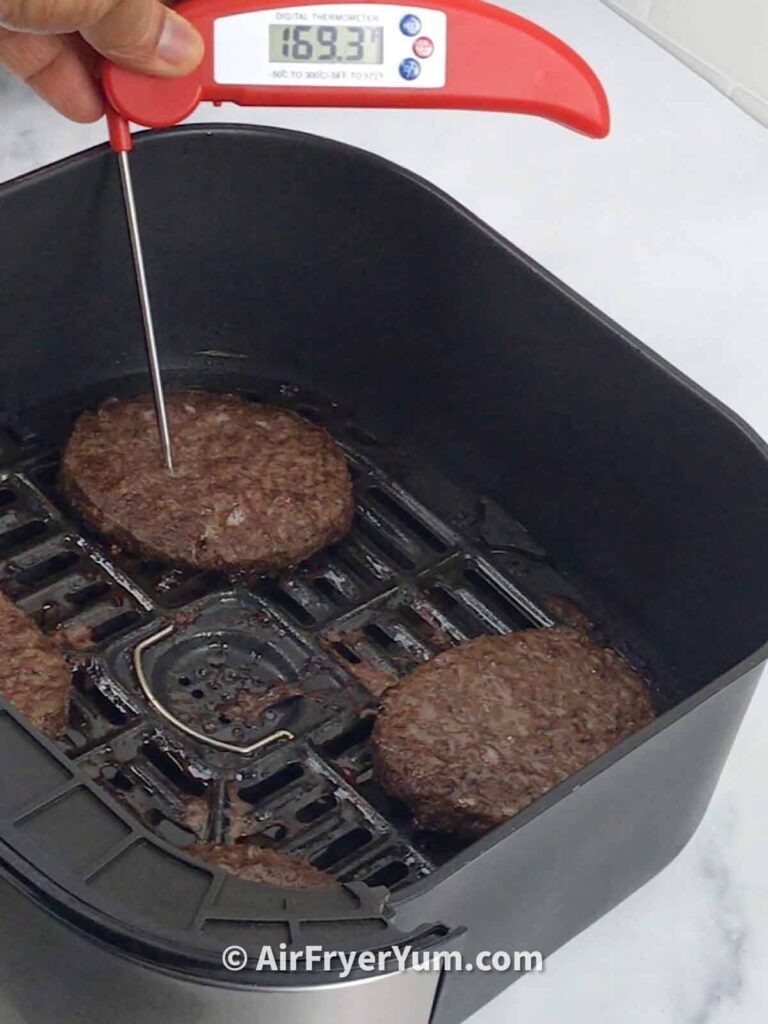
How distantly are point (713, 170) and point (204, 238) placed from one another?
0.48 metres

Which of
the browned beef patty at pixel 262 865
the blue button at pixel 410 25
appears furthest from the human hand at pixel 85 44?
the browned beef patty at pixel 262 865

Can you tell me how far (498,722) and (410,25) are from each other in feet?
1.39

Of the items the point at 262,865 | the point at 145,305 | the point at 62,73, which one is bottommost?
the point at 262,865

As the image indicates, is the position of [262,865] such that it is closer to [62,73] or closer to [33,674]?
[33,674]

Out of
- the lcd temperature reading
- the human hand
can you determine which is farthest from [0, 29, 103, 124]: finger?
the lcd temperature reading

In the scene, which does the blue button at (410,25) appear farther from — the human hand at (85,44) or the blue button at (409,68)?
the human hand at (85,44)

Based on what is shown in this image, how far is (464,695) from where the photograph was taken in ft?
3.35

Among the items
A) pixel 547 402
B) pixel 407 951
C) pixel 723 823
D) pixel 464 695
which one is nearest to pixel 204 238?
pixel 547 402

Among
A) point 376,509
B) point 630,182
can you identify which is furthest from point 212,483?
point 630,182

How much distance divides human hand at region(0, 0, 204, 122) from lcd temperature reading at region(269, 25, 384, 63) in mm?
52

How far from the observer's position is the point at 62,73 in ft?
3.34

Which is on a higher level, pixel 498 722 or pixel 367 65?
pixel 367 65

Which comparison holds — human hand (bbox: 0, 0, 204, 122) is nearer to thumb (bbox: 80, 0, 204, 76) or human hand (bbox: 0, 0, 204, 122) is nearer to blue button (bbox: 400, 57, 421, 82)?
A: thumb (bbox: 80, 0, 204, 76)

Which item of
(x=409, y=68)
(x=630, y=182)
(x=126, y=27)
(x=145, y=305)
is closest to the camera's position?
(x=126, y=27)
